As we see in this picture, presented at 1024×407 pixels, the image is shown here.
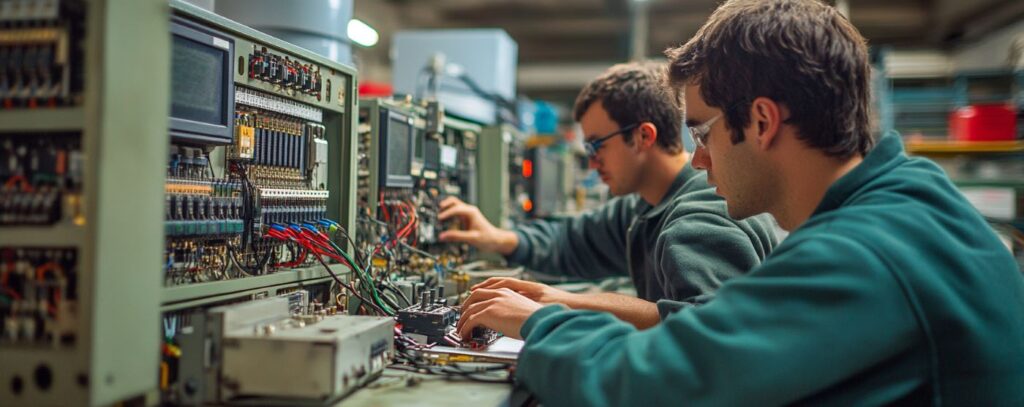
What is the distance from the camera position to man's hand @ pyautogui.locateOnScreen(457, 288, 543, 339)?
4.37ft

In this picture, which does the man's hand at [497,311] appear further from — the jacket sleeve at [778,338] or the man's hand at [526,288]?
the jacket sleeve at [778,338]

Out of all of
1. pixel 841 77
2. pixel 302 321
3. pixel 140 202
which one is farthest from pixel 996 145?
pixel 140 202

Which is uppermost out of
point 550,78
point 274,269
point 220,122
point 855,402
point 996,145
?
point 550,78

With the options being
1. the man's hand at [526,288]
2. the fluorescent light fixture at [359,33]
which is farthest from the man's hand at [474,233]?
the man's hand at [526,288]

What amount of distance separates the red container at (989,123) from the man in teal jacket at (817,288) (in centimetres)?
394

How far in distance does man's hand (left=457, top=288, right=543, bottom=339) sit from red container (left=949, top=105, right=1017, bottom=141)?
4282 mm

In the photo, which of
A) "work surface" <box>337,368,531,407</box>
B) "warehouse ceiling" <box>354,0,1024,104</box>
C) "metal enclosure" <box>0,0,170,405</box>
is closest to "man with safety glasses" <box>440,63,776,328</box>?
"work surface" <box>337,368,531,407</box>

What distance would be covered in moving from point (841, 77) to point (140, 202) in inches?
43.9

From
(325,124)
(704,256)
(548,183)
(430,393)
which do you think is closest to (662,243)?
(704,256)

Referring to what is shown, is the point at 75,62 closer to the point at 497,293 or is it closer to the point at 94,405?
the point at 94,405

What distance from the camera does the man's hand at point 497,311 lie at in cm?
133

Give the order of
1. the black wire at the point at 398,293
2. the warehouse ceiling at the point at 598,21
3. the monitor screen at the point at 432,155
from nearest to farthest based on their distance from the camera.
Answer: the black wire at the point at 398,293 → the monitor screen at the point at 432,155 → the warehouse ceiling at the point at 598,21

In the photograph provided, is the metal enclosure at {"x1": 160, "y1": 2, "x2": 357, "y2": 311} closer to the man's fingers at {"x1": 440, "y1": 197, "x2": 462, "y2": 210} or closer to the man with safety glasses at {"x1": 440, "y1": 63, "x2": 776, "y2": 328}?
the man with safety glasses at {"x1": 440, "y1": 63, "x2": 776, "y2": 328}

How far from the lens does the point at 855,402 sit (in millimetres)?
993
